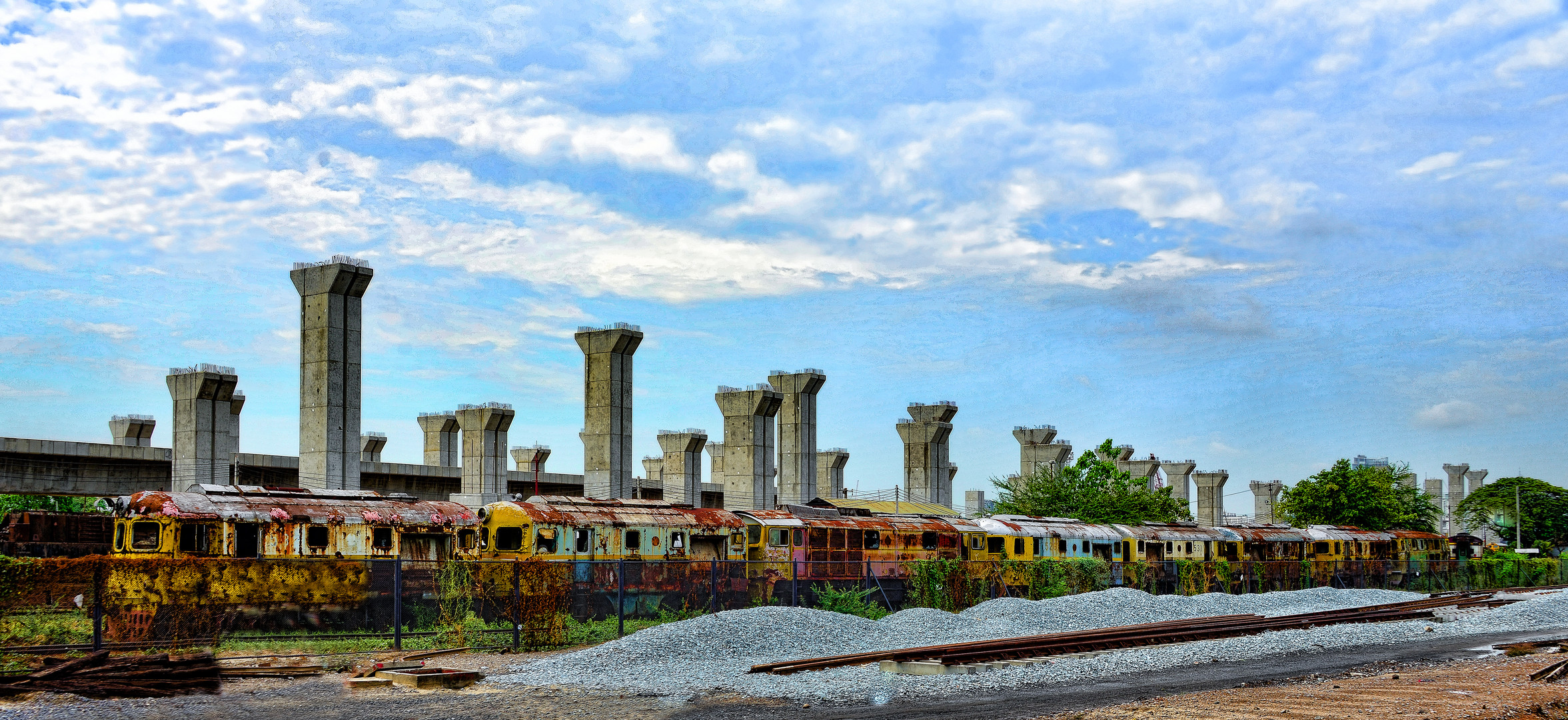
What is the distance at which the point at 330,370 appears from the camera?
3738 cm

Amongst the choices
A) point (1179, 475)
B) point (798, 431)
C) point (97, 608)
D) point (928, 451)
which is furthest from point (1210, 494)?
point (97, 608)

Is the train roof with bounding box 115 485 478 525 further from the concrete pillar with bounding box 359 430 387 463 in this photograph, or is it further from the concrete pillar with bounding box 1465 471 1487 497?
the concrete pillar with bounding box 1465 471 1487 497

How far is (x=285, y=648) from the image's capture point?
23.0m

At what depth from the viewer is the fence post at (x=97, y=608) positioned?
1953 cm

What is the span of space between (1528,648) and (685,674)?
18.0 m

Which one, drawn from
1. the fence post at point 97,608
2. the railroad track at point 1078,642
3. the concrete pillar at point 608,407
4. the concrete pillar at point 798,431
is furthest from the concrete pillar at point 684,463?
the fence post at point 97,608

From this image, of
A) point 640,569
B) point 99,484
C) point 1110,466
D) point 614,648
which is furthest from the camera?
point 1110,466

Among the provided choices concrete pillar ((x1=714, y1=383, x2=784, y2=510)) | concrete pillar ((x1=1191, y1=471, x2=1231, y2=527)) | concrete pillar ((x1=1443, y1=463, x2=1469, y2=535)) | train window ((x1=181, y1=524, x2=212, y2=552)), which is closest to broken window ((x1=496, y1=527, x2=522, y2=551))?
train window ((x1=181, y1=524, x2=212, y2=552))

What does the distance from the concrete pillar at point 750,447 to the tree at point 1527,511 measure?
81.7m

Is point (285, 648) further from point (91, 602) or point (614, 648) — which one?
point (614, 648)

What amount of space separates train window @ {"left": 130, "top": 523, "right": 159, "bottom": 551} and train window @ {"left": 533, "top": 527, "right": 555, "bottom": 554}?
8.37 metres

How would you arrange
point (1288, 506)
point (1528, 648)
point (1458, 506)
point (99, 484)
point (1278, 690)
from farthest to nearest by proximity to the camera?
point (1458, 506)
point (1288, 506)
point (99, 484)
point (1528, 648)
point (1278, 690)

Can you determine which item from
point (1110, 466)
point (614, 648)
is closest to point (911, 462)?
point (1110, 466)

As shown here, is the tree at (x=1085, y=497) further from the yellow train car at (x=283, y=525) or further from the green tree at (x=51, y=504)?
the green tree at (x=51, y=504)
